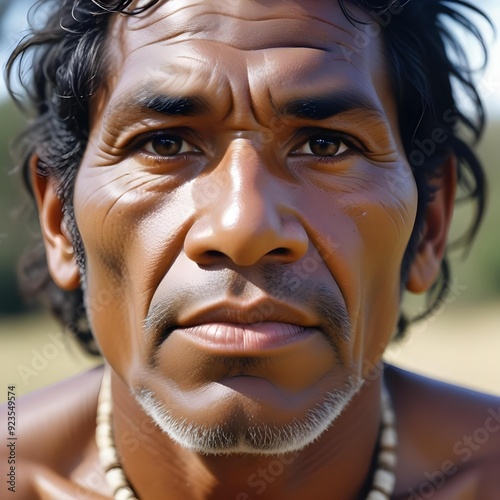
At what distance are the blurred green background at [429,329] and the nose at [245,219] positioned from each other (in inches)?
81.2

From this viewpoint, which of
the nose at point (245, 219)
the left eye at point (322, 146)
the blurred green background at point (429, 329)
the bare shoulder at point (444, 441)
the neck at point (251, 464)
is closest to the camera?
the nose at point (245, 219)

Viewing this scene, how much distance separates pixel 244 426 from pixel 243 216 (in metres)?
0.49

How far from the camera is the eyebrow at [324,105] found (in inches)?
78.0

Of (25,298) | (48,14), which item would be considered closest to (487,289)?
(25,298)

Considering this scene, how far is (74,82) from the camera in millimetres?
2373

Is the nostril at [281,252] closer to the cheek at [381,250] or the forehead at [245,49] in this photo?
the cheek at [381,250]

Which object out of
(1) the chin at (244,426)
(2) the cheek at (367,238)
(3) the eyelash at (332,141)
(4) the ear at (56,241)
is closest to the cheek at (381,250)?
(2) the cheek at (367,238)

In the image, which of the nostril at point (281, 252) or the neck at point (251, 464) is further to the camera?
the neck at point (251, 464)

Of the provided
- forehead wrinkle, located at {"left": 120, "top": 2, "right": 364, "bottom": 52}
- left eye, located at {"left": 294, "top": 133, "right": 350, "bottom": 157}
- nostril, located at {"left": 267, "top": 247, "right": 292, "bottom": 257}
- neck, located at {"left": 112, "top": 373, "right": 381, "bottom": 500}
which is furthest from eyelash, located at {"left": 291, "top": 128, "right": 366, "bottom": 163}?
neck, located at {"left": 112, "top": 373, "right": 381, "bottom": 500}

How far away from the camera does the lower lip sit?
1.82 meters

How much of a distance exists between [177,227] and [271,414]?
50cm

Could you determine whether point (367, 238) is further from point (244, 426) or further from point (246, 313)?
point (244, 426)

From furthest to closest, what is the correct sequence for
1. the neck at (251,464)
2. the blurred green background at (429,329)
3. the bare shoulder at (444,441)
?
the blurred green background at (429,329), the bare shoulder at (444,441), the neck at (251,464)

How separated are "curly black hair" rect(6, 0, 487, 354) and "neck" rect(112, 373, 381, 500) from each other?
0.47 m
